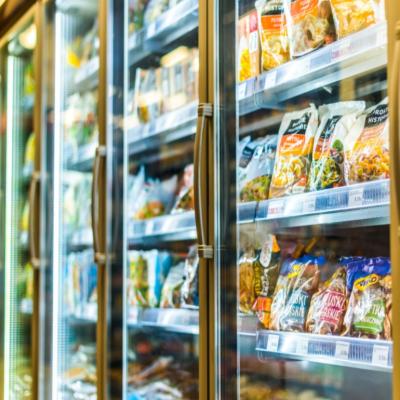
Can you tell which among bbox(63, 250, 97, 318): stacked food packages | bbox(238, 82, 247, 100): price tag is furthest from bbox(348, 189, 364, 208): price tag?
bbox(63, 250, 97, 318): stacked food packages

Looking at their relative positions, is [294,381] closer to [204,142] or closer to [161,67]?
[204,142]

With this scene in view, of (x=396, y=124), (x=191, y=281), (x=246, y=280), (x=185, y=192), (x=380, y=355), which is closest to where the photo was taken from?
(x=396, y=124)

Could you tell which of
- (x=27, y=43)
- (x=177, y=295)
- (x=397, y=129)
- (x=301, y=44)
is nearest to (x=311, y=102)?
(x=301, y=44)

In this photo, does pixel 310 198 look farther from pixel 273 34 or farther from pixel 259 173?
pixel 273 34

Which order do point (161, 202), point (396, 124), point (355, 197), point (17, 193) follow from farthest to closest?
point (17, 193)
point (161, 202)
point (355, 197)
point (396, 124)

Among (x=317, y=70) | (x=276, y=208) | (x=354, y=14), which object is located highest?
(x=354, y=14)

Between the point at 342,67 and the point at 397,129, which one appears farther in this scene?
the point at 342,67

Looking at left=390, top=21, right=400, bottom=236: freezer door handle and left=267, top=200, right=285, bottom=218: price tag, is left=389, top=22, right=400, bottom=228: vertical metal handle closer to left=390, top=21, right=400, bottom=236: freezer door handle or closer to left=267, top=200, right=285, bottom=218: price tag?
left=390, top=21, right=400, bottom=236: freezer door handle

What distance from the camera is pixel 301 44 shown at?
1.66 metres

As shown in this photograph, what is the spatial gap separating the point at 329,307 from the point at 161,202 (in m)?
0.96

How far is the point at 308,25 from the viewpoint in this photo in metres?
1.65

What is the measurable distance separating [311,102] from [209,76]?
263mm

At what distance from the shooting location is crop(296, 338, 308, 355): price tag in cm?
150

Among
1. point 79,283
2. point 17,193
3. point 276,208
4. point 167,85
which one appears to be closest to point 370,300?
point 276,208
